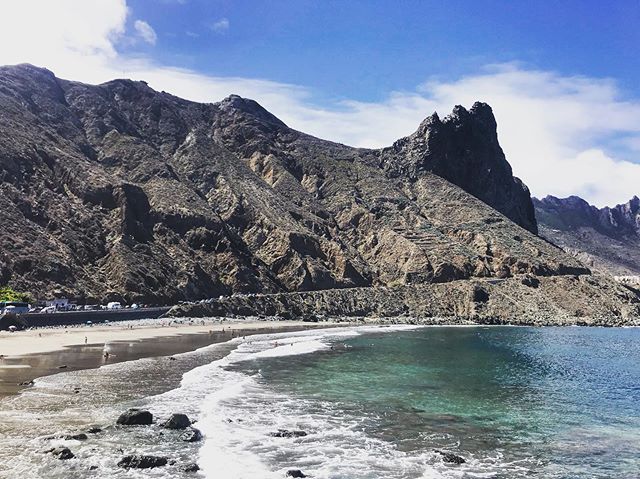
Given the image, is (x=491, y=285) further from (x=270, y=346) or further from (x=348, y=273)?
(x=270, y=346)

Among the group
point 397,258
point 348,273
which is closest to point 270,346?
point 348,273

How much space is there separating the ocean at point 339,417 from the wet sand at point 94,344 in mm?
3147

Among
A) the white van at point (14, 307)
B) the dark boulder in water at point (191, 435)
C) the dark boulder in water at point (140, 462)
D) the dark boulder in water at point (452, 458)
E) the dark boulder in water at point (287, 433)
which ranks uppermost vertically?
the white van at point (14, 307)

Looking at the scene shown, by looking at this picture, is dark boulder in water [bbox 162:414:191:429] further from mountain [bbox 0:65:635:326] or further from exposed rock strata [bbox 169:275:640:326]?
exposed rock strata [bbox 169:275:640:326]

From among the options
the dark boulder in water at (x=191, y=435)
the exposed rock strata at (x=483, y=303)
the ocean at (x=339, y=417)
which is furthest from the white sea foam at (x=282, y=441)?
the exposed rock strata at (x=483, y=303)

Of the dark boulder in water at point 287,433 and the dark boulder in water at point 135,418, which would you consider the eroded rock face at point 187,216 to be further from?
the dark boulder in water at point 287,433

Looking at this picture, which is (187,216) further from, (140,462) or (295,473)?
(295,473)

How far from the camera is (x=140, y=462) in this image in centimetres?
2133

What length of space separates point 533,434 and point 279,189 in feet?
502

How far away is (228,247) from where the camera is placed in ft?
428

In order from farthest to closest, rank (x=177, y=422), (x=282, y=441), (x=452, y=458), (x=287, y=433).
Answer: (x=287, y=433), (x=177, y=422), (x=282, y=441), (x=452, y=458)

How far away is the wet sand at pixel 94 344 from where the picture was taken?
42778 mm

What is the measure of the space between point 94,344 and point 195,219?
230 ft

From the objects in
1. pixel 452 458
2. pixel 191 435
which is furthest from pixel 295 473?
pixel 452 458
